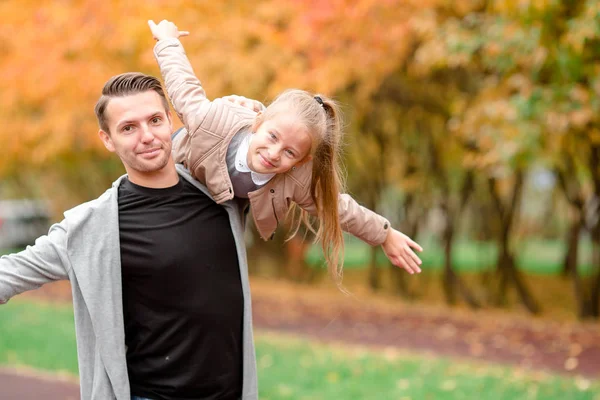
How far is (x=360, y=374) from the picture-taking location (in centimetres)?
758

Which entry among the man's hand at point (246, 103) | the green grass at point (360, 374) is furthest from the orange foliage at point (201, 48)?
the man's hand at point (246, 103)

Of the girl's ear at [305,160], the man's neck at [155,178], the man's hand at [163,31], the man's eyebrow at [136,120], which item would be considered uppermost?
the man's hand at [163,31]

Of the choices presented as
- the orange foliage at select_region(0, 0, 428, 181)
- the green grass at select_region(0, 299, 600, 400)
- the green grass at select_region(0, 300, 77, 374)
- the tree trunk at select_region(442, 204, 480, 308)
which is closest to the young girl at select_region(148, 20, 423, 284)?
the green grass at select_region(0, 299, 600, 400)

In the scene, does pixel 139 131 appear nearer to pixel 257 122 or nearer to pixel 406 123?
pixel 257 122

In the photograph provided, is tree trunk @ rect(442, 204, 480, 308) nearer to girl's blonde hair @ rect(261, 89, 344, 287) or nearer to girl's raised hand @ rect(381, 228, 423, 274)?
girl's raised hand @ rect(381, 228, 423, 274)

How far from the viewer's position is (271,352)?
354 inches

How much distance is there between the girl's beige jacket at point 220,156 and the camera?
110 inches

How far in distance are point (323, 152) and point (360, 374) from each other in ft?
16.5

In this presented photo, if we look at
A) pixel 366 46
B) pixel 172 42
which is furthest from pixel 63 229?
pixel 366 46

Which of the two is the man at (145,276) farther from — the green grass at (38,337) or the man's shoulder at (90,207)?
the green grass at (38,337)

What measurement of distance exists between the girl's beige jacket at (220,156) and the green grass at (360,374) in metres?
3.96

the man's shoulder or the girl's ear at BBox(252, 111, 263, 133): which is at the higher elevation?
the girl's ear at BBox(252, 111, 263, 133)

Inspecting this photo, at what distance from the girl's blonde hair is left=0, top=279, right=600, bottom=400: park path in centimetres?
489

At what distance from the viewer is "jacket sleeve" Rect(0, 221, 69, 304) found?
249cm
